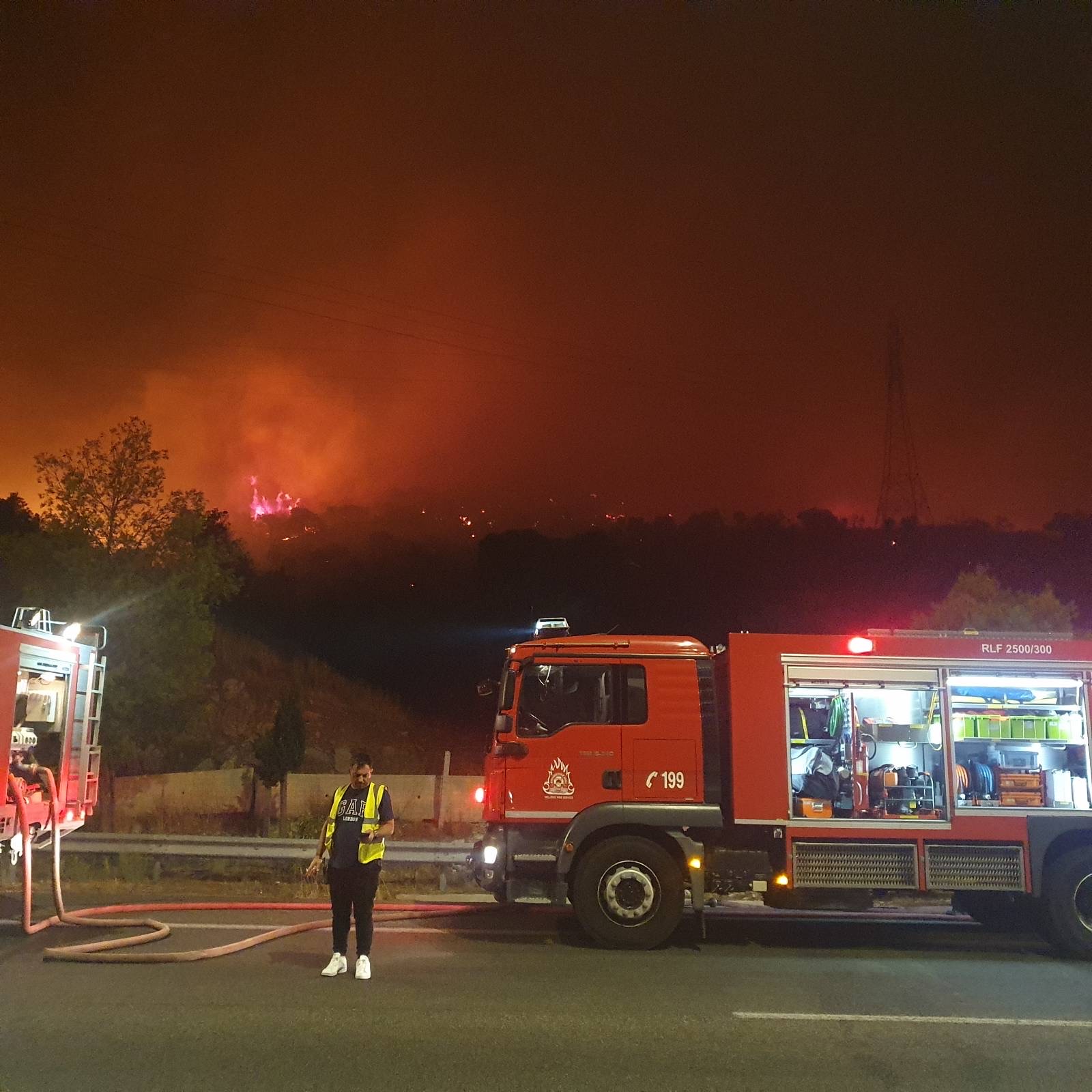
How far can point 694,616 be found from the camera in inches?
1753

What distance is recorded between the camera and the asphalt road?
5.03m

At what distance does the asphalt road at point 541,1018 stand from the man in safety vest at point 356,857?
1.12 ft

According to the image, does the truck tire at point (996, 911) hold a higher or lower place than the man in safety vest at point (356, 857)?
lower

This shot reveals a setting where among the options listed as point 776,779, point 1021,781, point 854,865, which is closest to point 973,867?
point 1021,781

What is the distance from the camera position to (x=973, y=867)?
8.88m

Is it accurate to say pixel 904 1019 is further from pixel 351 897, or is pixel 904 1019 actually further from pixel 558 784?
pixel 351 897

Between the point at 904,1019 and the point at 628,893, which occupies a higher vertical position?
the point at 628,893

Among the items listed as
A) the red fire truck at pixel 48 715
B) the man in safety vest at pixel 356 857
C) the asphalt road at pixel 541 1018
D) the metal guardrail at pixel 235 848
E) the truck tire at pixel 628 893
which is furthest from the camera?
the metal guardrail at pixel 235 848

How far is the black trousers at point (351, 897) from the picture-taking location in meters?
7.05

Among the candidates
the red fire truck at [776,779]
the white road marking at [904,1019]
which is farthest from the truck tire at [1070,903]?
the white road marking at [904,1019]

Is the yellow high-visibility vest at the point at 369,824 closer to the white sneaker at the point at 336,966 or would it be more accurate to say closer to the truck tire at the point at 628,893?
the white sneaker at the point at 336,966

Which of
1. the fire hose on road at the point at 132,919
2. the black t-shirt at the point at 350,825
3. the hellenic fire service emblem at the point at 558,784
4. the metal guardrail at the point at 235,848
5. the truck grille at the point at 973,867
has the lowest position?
the fire hose on road at the point at 132,919

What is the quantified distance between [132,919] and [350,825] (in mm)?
3147

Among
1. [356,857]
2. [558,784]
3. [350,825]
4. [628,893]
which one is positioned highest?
[558,784]
